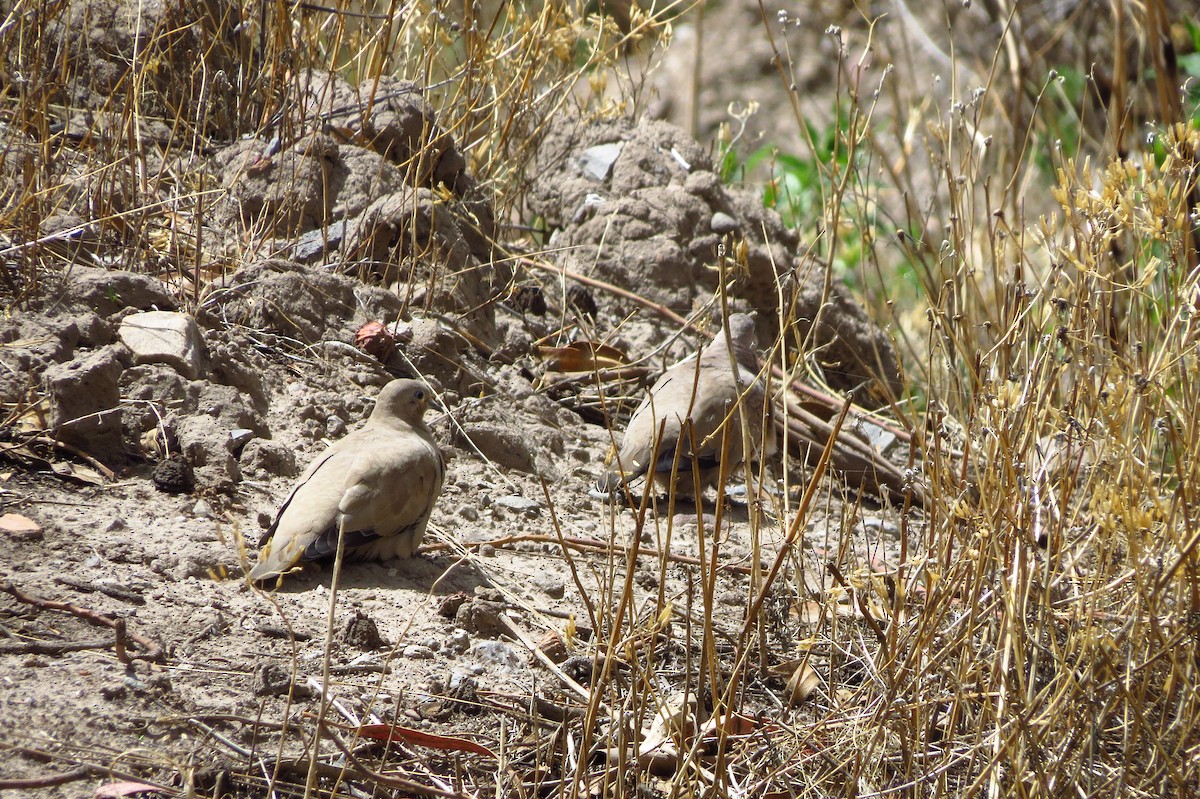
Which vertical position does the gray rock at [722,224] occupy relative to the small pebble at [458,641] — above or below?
above

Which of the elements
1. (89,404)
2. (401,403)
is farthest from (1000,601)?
(89,404)

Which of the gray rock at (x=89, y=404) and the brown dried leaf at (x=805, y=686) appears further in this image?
the gray rock at (x=89, y=404)

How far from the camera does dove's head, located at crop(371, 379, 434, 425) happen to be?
4.55 meters

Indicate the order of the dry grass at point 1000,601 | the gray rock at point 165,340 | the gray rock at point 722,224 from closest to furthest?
the dry grass at point 1000,601, the gray rock at point 165,340, the gray rock at point 722,224

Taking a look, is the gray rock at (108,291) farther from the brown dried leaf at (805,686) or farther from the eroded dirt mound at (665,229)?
the brown dried leaf at (805,686)

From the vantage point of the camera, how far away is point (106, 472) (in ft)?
13.2

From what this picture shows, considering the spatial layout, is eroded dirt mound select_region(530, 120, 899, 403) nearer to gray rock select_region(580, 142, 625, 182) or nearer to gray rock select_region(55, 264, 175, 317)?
gray rock select_region(580, 142, 625, 182)

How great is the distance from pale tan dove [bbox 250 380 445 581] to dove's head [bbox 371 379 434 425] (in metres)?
0.09

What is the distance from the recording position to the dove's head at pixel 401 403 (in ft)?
14.9

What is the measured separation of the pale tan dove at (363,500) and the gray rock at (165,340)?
0.61 metres

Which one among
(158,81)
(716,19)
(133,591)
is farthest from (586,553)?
(716,19)

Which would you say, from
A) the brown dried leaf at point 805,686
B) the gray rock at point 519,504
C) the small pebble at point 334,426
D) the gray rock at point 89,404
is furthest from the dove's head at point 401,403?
the brown dried leaf at point 805,686

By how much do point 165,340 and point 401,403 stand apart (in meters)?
0.88

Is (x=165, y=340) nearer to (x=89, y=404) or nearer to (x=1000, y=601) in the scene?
(x=89, y=404)
